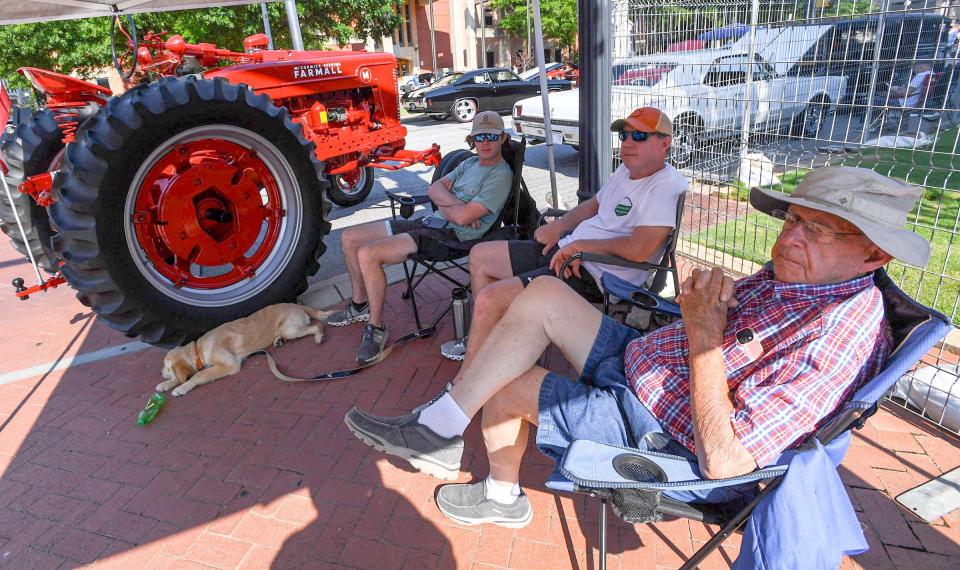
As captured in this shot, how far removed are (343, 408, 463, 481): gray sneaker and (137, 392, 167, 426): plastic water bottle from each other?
1450 millimetres

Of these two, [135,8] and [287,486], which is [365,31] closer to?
[135,8]

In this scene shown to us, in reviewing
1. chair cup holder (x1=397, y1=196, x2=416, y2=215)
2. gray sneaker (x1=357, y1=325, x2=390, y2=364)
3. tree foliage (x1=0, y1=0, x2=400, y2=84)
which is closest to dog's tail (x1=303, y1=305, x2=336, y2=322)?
gray sneaker (x1=357, y1=325, x2=390, y2=364)

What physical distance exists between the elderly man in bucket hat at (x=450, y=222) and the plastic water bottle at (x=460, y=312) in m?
0.32

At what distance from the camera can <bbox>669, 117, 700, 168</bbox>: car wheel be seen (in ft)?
12.9

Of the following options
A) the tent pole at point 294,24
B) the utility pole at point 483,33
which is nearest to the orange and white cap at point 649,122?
the tent pole at point 294,24

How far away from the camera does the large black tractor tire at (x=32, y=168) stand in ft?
12.8

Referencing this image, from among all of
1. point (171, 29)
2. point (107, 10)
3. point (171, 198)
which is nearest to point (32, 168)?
point (107, 10)

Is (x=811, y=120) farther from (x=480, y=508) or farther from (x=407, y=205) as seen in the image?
(x=480, y=508)

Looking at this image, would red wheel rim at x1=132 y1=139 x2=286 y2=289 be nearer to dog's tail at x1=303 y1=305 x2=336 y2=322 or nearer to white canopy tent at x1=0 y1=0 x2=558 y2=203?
dog's tail at x1=303 y1=305 x2=336 y2=322

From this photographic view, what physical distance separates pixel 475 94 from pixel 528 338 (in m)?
13.4

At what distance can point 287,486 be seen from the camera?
2.33 m

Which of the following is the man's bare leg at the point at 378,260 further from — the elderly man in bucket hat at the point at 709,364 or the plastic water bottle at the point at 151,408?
the elderly man in bucket hat at the point at 709,364

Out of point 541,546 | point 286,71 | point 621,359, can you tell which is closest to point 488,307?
point 621,359

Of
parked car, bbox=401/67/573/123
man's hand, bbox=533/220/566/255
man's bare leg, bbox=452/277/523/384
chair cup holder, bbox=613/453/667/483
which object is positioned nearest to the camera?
chair cup holder, bbox=613/453/667/483
